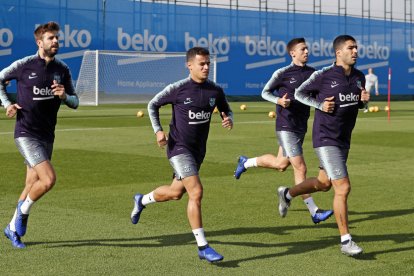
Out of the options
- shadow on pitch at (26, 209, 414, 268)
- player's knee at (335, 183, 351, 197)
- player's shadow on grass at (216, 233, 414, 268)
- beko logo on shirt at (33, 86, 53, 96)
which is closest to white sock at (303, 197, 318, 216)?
shadow on pitch at (26, 209, 414, 268)

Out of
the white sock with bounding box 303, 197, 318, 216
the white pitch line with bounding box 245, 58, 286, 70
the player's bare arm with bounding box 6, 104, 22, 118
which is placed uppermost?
the white pitch line with bounding box 245, 58, 286, 70

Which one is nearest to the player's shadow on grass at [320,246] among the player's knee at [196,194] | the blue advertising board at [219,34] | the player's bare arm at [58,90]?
the player's knee at [196,194]

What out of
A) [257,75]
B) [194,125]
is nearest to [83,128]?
[194,125]

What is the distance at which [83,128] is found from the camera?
2411 cm

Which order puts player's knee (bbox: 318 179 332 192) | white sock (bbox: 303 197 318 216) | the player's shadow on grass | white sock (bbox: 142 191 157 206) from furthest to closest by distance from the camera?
white sock (bbox: 303 197 318 216)
white sock (bbox: 142 191 157 206)
player's knee (bbox: 318 179 332 192)
the player's shadow on grass

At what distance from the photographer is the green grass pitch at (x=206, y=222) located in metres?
7.00

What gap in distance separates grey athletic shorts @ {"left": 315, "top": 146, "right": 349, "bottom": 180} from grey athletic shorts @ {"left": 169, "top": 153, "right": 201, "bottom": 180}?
1.23m

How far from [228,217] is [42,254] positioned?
2697 millimetres

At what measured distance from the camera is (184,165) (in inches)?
296

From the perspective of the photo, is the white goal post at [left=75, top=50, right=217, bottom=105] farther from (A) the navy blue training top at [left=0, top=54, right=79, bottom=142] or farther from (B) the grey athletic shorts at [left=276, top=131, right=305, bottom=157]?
(A) the navy blue training top at [left=0, top=54, right=79, bottom=142]

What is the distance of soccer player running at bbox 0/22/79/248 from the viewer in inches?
304

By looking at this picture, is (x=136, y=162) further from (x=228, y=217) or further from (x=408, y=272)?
(x=408, y=272)

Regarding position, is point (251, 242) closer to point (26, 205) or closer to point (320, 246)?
point (320, 246)

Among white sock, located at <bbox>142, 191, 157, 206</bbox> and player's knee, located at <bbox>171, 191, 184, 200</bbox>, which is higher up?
player's knee, located at <bbox>171, 191, 184, 200</bbox>
